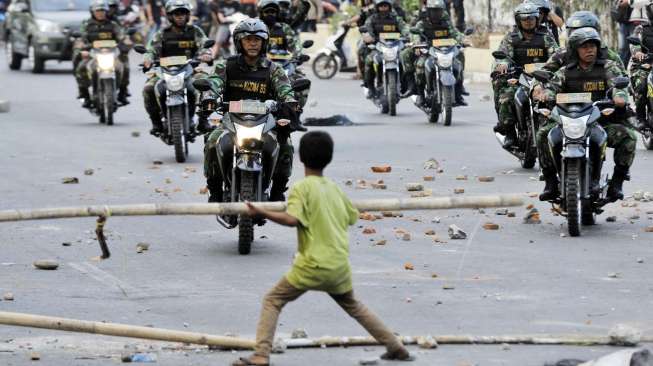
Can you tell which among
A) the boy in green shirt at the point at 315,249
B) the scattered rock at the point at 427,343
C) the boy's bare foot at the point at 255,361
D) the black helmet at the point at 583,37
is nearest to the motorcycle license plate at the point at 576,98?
the black helmet at the point at 583,37

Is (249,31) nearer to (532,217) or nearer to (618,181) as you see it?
(532,217)

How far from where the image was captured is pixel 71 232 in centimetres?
1371

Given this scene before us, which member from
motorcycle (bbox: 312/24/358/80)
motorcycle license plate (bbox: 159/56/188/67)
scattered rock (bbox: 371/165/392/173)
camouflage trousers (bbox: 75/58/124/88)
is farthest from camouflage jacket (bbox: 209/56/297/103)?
motorcycle (bbox: 312/24/358/80)

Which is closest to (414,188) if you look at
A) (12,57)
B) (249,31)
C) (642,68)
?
(249,31)

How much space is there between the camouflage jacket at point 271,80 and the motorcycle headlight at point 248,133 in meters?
0.46

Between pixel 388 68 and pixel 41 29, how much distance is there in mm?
12865

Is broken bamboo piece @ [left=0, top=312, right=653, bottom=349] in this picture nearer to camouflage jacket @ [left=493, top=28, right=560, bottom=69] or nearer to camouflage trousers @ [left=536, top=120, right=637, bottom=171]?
camouflage trousers @ [left=536, top=120, right=637, bottom=171]

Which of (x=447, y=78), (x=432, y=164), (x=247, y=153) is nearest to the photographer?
(x=247, y=153)

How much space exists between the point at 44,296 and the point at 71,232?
3.08m

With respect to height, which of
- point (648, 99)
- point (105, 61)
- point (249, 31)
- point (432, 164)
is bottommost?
point (432, 164)

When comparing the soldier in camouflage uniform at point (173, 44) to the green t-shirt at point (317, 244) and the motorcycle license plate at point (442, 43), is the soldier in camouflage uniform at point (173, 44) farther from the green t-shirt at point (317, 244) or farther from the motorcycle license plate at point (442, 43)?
the green t-shirt at point (317, 244)

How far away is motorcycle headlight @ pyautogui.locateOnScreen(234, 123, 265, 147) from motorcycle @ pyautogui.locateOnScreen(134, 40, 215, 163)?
249 inches

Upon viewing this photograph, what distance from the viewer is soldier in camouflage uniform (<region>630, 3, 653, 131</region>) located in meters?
20.0

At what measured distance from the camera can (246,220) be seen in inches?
488
